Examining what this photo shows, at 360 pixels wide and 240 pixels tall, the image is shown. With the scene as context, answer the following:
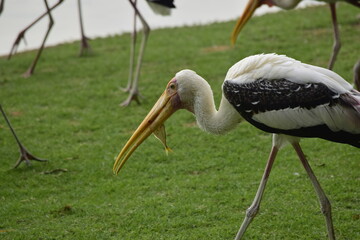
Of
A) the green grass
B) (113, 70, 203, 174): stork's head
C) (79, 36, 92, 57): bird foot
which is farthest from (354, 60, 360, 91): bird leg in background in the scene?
(79, 36, 92, 57): bird foot

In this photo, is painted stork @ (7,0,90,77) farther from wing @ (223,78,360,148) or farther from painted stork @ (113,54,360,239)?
wing @ (223,78,360,148)

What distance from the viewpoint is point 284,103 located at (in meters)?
4.09

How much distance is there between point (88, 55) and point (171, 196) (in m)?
5.44

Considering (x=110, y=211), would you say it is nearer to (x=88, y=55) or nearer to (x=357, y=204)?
(x=357, y=204)

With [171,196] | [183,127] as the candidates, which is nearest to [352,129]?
[171,196]

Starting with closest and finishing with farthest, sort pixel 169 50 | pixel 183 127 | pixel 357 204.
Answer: pixel 357 204 < pixel 183 127 < pixel 169 50

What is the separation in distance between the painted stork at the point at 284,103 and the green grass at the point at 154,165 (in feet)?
2.52

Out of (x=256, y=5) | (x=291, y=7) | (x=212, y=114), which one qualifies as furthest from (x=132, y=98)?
(x=212, y=114)

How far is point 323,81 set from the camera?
402cm

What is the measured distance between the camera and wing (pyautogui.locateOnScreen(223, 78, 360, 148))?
396 centimetres

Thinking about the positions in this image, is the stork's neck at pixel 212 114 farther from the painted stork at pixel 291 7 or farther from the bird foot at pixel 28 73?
the bird foot at pixel 28 73

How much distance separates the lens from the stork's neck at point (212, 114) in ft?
14.4

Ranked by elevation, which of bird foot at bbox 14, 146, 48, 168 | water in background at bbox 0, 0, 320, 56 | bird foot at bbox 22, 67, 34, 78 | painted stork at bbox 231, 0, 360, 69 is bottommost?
water in background at bbox 0, 0, 320, 56

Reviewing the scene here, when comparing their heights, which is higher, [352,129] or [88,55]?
[352,129]
